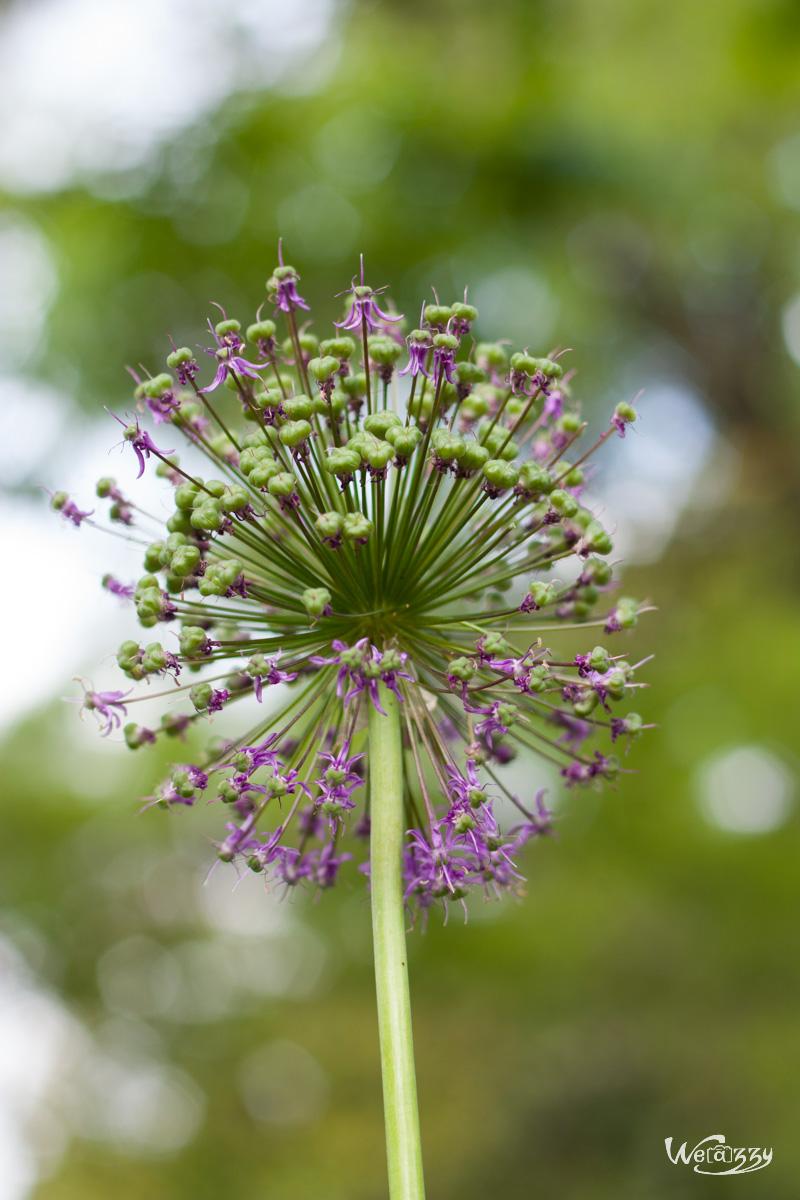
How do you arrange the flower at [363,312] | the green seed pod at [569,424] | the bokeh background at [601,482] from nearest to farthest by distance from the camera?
1. the flower at [363,312]
2. the green seed pod at [569,424]
3. the bokeh background at [601,482]

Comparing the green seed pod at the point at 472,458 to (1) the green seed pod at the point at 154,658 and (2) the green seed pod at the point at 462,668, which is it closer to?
(2) the green seed pod at the point at 462,668

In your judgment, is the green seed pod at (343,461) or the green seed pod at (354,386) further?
the green seed pod at (354,386)

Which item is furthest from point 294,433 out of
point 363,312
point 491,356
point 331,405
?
point 491,356

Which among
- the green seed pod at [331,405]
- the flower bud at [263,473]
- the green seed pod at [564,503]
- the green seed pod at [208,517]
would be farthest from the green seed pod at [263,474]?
the green seed pod at [564,503]

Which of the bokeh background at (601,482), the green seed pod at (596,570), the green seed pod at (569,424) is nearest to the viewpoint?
the green seed pod at (596,570)

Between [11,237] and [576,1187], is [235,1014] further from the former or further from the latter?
[11,237]

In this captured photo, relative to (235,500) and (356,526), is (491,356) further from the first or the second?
(235,500)

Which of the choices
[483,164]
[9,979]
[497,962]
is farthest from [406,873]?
[9,979]

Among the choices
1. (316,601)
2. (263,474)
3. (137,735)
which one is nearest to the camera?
(316,601)
